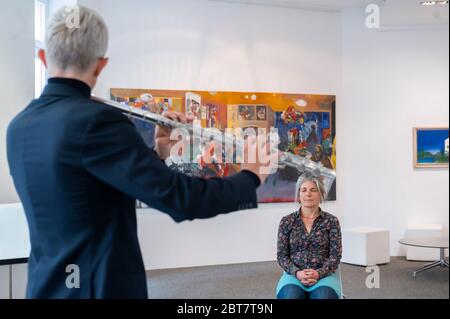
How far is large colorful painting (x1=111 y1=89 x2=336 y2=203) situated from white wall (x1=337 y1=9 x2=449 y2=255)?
0.45ft

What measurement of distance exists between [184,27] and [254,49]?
0.59 metres

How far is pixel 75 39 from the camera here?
0.81m

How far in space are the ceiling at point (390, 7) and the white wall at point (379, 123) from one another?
7 centimetres

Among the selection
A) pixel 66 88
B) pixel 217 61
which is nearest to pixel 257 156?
pixel 66 88

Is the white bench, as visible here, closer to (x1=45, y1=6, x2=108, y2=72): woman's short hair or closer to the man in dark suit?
the man in dark suit

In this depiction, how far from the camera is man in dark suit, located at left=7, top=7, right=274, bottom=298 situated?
0.75 m

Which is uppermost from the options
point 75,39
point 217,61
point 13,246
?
point 217,61

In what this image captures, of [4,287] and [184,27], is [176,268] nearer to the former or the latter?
[4,287]

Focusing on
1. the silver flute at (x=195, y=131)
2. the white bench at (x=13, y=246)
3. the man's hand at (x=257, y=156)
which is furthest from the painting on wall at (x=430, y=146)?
the white bench at (x=13, y=246)

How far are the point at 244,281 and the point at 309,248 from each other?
102 cm

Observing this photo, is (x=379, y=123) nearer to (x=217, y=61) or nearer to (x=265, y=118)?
(x=265, y=118)

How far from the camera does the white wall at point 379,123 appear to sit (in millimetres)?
2482
